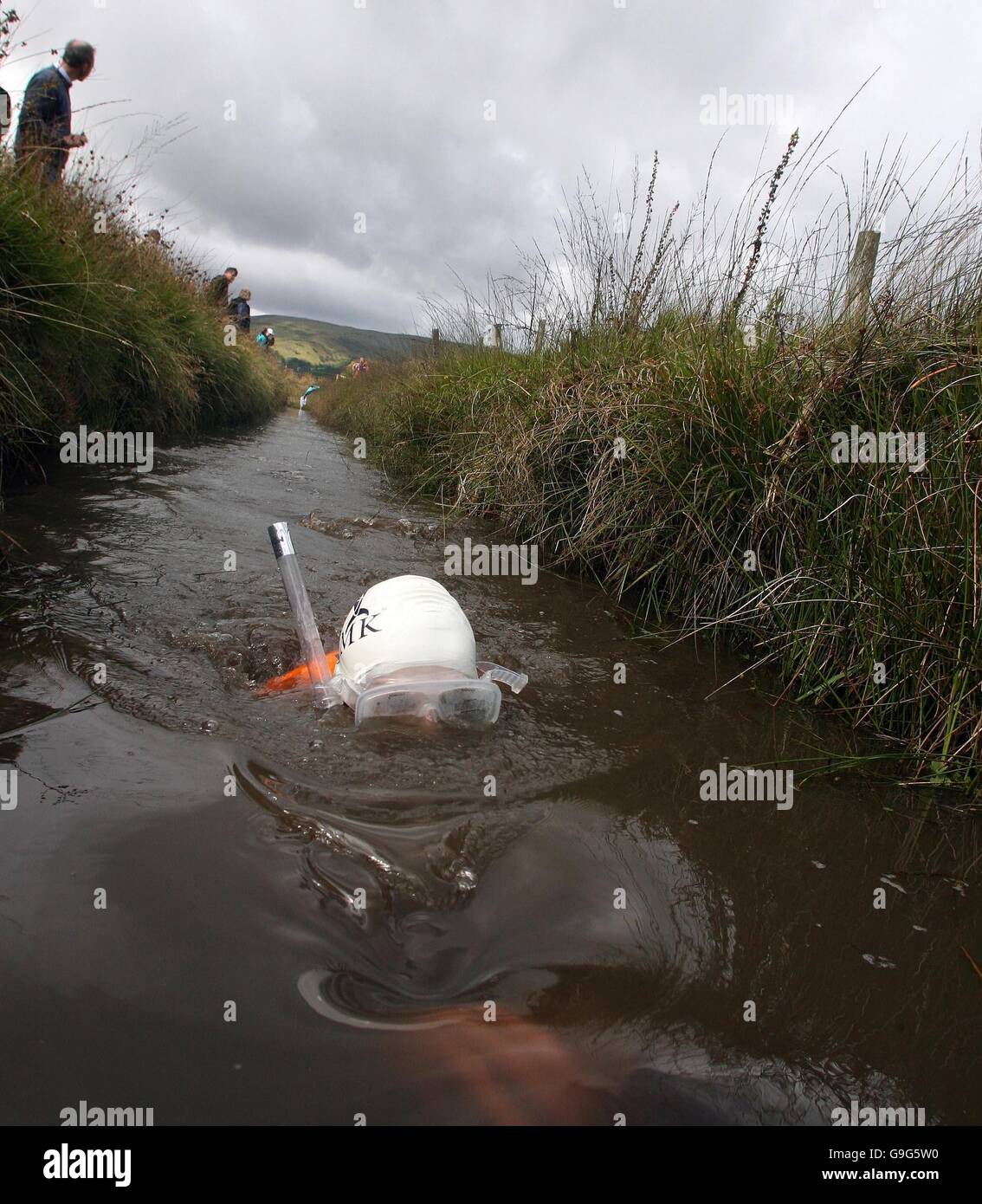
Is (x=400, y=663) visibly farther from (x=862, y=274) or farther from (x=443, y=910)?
(x=862, y=274)

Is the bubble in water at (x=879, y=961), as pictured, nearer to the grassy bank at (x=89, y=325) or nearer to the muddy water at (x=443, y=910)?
the muddy water at (x=443, y=910)

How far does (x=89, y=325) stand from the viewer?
212 inches

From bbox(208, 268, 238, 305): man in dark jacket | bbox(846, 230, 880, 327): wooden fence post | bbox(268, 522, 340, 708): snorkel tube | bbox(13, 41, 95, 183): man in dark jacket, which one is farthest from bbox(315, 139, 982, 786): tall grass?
Answer: bbox(208, 268, 238, 305): man in dark jacket

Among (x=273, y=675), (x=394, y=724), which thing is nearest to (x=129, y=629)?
(x=273, y=675)

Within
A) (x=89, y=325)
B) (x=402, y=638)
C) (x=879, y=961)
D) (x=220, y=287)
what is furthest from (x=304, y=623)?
(x=220, y=287)

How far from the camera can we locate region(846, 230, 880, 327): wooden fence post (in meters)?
3.88

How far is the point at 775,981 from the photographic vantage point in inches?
68.2

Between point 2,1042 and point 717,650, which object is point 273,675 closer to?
point 2,1042

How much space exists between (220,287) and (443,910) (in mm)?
13810

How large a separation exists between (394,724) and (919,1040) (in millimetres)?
1796

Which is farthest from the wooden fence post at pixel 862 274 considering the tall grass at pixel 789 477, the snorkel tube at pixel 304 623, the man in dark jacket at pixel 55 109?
the man in dark jacket at pixel 55 109

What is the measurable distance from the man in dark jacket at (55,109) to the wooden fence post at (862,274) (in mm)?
5884

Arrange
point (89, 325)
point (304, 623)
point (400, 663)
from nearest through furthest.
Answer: point (400, 663) → point (304, 623) → point (89, 325)

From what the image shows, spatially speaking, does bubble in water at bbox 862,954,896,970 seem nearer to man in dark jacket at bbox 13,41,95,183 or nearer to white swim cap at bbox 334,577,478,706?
white swim cap at bbox 334,577,478,706
